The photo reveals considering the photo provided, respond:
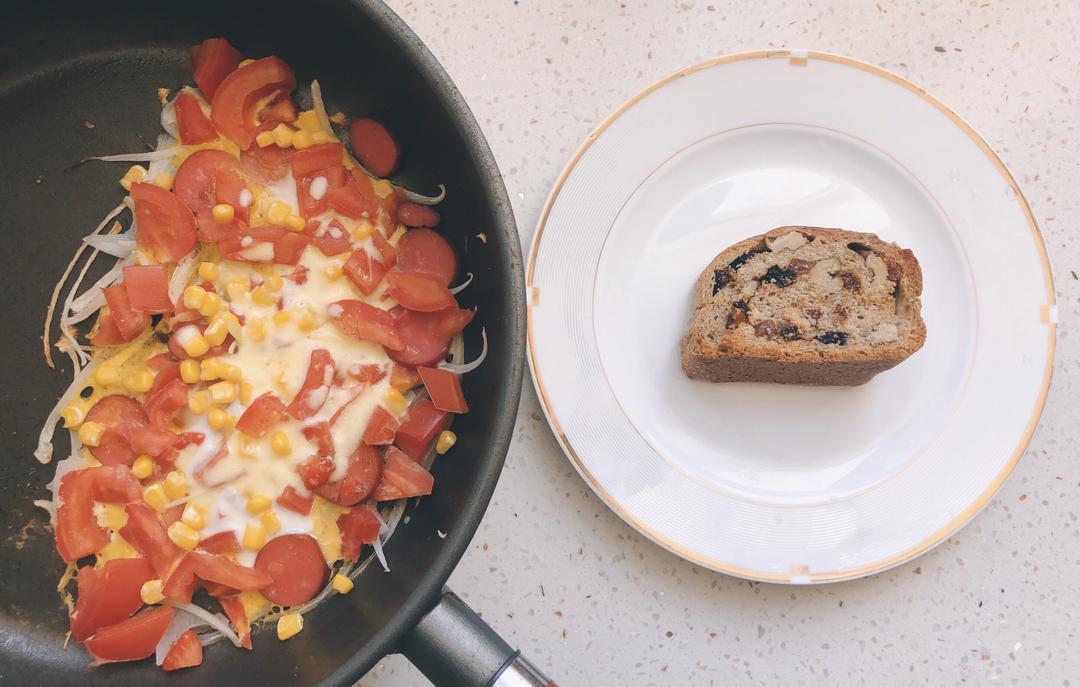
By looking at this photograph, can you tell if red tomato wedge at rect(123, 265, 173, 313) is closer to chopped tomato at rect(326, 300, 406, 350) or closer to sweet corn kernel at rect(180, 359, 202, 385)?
sweet corn kernel at rect(180, 359, 202, 385)

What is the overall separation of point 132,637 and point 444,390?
780mm

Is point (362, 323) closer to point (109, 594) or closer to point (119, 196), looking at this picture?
point (119, 196)

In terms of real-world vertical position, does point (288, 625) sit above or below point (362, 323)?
below

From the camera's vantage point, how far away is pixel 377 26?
54.5 inches

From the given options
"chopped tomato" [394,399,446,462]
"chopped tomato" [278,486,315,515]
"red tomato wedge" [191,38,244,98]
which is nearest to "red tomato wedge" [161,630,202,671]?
"chopped tomato" [278,486,315,515]

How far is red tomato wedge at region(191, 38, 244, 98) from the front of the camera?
1617 millimetres

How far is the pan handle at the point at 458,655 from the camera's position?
1286 millimetres

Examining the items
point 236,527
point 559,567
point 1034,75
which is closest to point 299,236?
point 236,527

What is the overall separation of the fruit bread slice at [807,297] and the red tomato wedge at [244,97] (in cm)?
101

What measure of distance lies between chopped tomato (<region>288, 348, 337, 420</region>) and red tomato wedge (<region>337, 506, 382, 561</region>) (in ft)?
0.72

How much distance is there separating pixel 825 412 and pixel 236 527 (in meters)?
1.28

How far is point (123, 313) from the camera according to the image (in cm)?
155

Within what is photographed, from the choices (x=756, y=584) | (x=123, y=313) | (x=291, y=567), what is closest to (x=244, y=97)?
(x=123, y=313)

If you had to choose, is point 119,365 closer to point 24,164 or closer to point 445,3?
point 24,164
